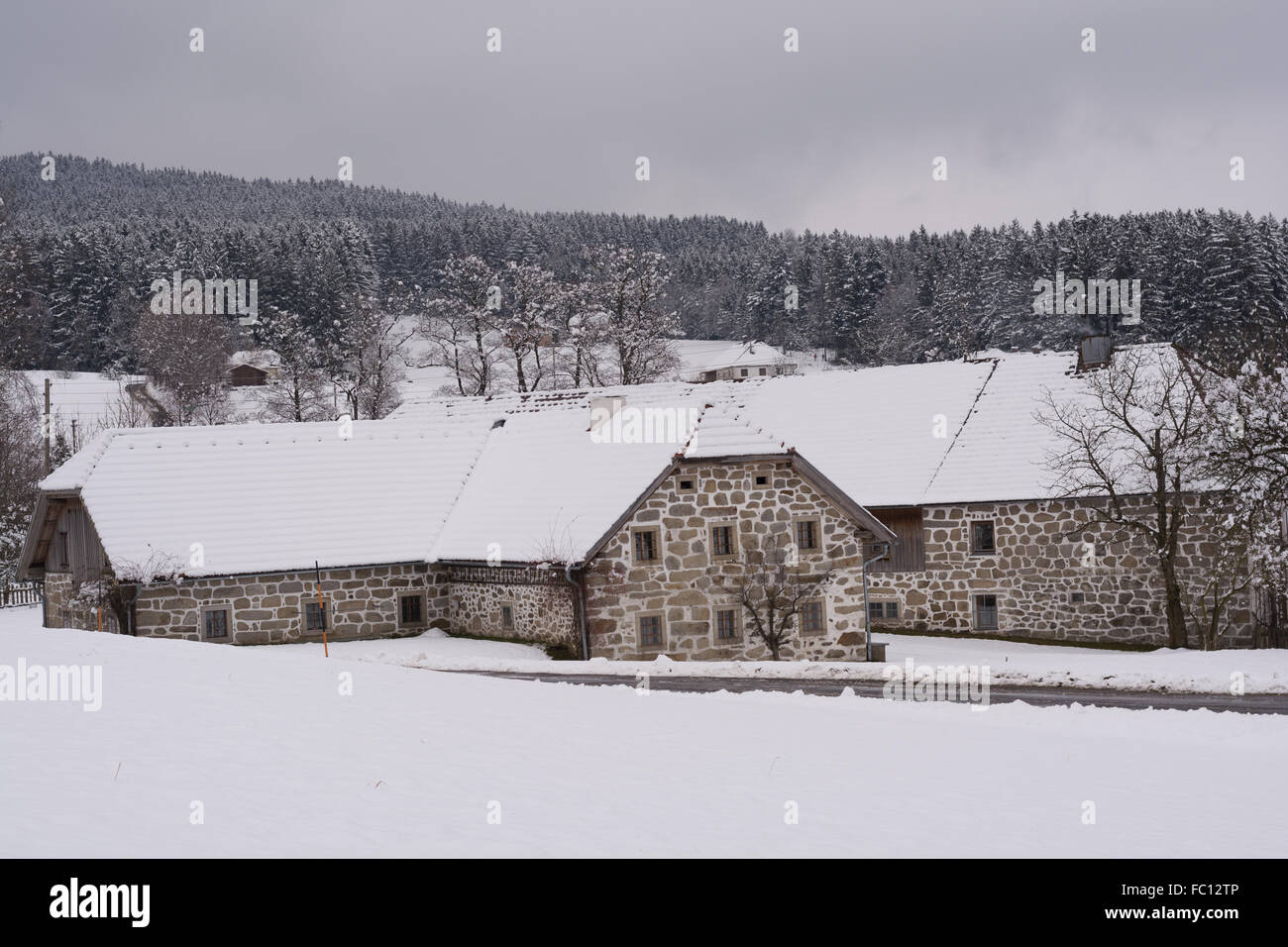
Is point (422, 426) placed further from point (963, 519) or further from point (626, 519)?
point (963, 519)

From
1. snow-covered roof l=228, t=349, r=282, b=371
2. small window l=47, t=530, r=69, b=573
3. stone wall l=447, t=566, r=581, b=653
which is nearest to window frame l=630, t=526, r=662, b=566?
stone wall l=447, t=566, r=581, b=653

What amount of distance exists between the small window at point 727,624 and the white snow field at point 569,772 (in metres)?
10.6

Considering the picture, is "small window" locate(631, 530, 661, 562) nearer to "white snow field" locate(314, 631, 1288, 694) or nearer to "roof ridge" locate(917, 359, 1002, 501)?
"white snow field" locate(314, 631, 1288, 694)

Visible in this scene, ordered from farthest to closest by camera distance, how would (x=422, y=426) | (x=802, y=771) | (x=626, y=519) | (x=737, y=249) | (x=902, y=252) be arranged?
(x=737, y=249) → (x=902, y=252) → (x=422, y=426) → (x=626, y=519) → (x=802, y=771)

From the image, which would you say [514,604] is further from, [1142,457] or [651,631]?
[1142,457]

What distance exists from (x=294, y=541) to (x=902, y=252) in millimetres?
113452

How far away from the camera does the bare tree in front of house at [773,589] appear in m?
29.2

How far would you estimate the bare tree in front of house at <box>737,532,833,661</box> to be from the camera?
95.9 ft

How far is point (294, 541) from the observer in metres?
31.9

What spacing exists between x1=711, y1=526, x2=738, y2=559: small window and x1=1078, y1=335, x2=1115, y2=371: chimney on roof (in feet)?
50.4

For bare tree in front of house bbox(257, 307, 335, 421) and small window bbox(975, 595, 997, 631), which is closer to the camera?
small window bbox(975, 595, 997, 631)

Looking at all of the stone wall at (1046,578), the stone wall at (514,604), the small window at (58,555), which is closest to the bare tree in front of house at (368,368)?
the small window at (58,555)

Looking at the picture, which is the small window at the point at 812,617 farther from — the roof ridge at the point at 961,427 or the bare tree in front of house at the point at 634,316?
the bare tree in front of house at the point at 634,316

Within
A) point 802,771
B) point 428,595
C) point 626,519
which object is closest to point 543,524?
point 626,519
